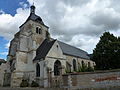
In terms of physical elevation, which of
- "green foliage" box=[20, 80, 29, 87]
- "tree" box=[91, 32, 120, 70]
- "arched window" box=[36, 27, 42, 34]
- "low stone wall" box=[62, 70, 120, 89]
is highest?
"arched window" box=[36, 27, 42, 34]

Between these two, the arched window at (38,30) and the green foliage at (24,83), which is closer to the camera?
the green foliage at (24,83)

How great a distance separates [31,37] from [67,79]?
716 inches

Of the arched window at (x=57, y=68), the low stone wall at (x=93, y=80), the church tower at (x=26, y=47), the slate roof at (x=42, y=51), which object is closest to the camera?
the low stone wall at (x=93, y=80)

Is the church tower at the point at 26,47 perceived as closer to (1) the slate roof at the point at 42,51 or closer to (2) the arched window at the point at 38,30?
(2) the arched window at the point at 38,30

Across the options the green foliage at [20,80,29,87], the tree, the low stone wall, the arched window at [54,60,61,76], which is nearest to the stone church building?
the arched window at [54,60,61,76]

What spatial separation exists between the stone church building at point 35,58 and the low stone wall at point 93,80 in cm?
725

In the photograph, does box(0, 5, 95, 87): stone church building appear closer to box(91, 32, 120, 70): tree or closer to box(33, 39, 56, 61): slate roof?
box(33, 39, 56, 61): slate roof

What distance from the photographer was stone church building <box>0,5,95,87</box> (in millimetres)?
24656

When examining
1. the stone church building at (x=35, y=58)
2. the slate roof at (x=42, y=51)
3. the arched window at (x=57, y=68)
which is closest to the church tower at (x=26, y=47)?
the stone church building at (x=35, y=58)

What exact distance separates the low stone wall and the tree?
9.87m

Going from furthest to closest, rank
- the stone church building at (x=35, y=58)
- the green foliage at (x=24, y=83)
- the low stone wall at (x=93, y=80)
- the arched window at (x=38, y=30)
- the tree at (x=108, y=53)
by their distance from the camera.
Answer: the arched window at (x=38, y=30), the green foliage at (x=24, y=83), the stone church building at (x=35, y=58), the tree at (x=108, y=53), the low stone wall at (x=93, y=80)

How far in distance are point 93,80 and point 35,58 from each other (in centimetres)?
1648

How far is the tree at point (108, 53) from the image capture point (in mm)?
21500

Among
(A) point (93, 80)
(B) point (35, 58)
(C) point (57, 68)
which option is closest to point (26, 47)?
(B) point (35, 58)
